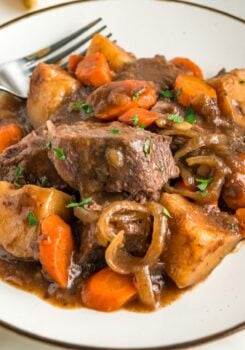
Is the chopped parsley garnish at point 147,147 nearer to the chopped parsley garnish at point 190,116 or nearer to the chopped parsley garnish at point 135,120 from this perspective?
the chopped parsley garnish at point 135,120

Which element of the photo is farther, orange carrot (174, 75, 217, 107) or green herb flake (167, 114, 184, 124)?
orange carrot (174, 75, 217, 107)

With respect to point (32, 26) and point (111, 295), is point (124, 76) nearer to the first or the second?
point (32, 26)

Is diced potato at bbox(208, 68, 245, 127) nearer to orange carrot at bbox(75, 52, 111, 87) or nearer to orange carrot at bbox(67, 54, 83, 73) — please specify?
orange carrot at bbox(75, 52, 111, 87)

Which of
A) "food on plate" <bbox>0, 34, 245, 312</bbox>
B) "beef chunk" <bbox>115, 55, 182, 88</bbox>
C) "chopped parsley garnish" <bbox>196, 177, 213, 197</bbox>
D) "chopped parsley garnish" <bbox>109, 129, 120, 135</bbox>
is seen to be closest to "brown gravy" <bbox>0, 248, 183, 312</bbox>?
"food on plate" <bbox>0, 34, 245, 312</bbox>

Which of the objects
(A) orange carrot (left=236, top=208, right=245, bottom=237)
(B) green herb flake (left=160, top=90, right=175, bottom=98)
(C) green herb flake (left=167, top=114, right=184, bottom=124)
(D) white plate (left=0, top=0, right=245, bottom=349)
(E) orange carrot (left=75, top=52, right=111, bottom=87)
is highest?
(E) orange carrot (left=75, top=52, right=111, bottom=87)

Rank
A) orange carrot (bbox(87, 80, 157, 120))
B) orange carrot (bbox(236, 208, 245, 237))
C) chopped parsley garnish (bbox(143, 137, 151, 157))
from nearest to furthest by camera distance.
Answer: chopped parsley garnish (bbox(143, 137, 151, 157)) < orange carrot (bbox(236, 208, 245, 237)) < orange carrot (bbox(87, 80, 157, 120))

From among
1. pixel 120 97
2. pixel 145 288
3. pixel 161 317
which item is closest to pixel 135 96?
pixel 120 97

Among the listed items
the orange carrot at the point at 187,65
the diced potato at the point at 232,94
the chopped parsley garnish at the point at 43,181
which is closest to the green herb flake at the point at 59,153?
the chopped parsley garnish at the point at 43,181

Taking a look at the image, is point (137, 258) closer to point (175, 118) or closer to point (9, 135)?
point (175, 118)
